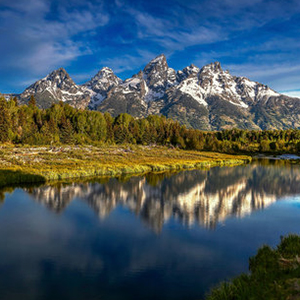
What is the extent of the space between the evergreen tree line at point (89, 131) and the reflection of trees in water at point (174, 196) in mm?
66435

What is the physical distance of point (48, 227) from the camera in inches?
912

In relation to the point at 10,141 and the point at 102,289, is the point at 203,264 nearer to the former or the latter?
the point at 102,289

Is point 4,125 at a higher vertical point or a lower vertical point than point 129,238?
higher

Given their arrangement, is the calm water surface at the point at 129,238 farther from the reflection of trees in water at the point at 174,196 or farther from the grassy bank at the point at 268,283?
the grassy bank at the point at 268,283

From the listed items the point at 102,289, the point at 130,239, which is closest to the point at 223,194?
the point at 130,239

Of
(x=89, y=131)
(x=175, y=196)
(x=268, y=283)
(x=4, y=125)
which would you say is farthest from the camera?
(x=89, y=131)

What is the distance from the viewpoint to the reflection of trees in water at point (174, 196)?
28.0 metres

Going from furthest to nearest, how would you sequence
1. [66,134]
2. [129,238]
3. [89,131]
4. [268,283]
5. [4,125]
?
[89,131], [66,134], [4,125], [129,238], [268,283]

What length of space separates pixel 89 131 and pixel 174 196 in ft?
334

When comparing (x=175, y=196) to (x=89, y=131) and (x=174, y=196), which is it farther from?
(x=89, y=131)

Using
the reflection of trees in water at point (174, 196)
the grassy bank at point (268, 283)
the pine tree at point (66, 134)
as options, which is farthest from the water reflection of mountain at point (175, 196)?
the pine tree at point (66, 134)

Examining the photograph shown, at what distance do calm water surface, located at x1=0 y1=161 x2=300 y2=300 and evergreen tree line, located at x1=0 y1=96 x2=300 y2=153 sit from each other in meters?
69.5

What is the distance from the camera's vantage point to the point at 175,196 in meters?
37.4

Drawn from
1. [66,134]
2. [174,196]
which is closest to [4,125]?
[66,134]
